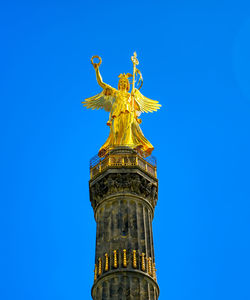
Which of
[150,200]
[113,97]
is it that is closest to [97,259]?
[150,200]

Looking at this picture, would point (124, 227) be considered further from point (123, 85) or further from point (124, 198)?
point (123, 85)

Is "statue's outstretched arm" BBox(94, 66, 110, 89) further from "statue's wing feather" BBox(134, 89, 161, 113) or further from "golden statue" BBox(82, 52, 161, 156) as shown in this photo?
"statue's wing feather" BBox(134, 89, 161, 113)

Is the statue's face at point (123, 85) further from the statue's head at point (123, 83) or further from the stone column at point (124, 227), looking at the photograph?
the stone column at point (124, 227)

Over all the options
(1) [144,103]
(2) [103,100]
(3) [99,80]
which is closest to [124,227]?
(2) [103,100]

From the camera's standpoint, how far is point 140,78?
157ft

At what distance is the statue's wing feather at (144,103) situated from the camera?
4678 centimetres

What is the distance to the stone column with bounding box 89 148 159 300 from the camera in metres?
35.5

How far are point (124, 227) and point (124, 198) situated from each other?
213 centimetres

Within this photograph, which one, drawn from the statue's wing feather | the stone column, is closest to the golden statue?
the statue's wing feather

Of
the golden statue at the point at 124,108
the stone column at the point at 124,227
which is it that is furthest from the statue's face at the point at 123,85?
the stone column at the point at 124,227

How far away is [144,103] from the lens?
47.3 metres

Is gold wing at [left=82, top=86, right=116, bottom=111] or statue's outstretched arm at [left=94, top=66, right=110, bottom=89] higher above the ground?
statue's outstretched arm at [left=94, top=66, right=110, bottom=89]

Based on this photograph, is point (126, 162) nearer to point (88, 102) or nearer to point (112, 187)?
point (112, 187)

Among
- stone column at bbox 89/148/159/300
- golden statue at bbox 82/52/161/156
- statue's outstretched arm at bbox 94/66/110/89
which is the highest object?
statue's outstretched arm at bbox 94/66/110/89
